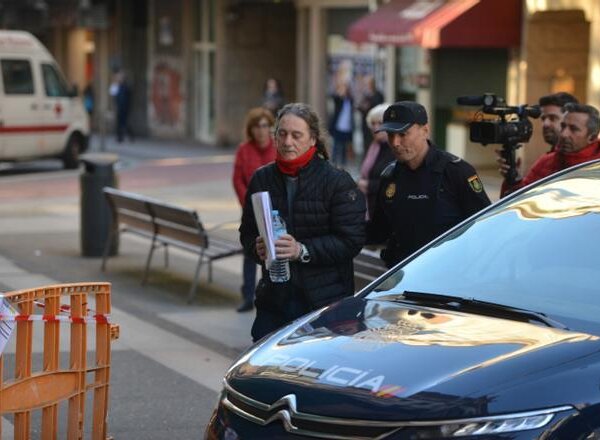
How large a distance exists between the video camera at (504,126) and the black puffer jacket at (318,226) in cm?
175

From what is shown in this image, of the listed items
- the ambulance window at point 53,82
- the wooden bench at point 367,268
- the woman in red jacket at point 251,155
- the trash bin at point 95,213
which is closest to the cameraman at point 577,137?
the wooden bench at point 367,268

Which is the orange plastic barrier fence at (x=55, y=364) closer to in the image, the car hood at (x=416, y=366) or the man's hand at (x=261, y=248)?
the man's hand at (x=261, y=248)

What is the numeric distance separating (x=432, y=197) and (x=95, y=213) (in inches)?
322

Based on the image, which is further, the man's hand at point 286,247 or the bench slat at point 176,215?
the bench slat at point 176,215

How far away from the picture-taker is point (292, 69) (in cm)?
3356

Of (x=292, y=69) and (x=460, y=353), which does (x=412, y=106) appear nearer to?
(x=460, y=353)

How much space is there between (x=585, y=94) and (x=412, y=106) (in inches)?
619

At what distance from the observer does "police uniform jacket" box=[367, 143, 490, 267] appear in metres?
6.58

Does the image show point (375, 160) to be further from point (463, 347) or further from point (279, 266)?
point (463, 347)

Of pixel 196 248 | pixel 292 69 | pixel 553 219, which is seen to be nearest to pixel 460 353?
pixel 553 219

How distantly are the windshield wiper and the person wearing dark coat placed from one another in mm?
1154

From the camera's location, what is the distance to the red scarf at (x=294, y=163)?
652 cm

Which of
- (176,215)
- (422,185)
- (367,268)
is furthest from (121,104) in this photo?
(422,185)

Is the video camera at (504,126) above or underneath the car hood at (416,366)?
above
